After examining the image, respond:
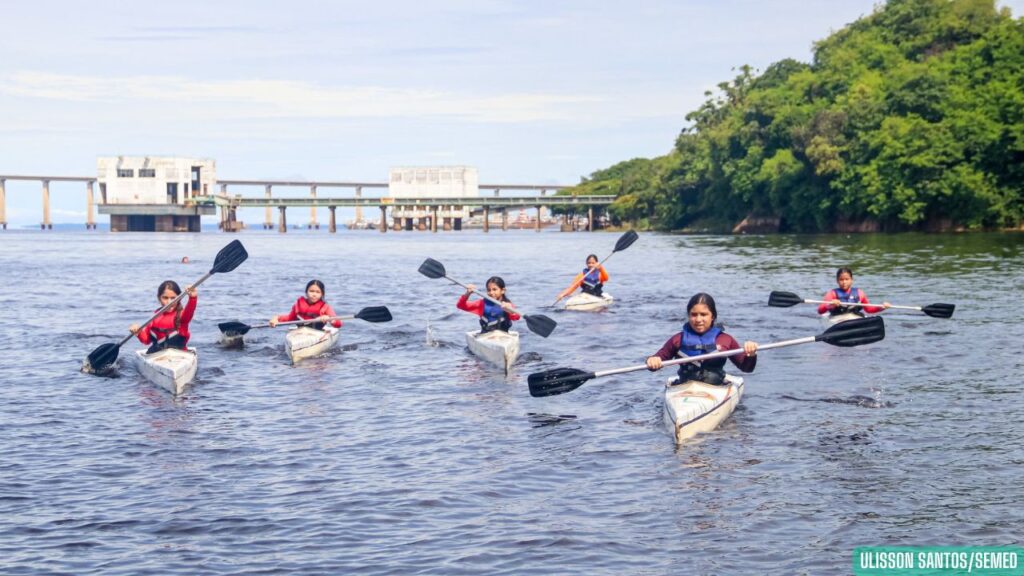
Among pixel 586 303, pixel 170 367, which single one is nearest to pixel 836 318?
pixel 586 303

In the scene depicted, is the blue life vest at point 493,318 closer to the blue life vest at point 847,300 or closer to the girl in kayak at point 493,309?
the girl in kayak at point 493,309

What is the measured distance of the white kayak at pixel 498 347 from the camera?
20.1 metres

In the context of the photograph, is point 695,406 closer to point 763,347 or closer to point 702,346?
point 702,346

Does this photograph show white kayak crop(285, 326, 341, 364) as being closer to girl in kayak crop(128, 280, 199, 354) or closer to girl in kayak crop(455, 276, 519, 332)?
girl in kayak crop(128, 280, 199, 354)

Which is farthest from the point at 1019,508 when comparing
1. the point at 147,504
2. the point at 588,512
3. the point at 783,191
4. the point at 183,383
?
the point at 783,191

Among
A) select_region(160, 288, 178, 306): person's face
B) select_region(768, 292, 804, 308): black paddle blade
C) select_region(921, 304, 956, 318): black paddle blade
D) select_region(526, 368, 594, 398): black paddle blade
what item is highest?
select_region(160, 288, 178, 306): person's face

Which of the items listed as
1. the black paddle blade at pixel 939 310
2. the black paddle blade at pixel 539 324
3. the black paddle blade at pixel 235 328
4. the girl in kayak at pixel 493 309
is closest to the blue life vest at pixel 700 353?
the black paddle blade at pixel 539 324

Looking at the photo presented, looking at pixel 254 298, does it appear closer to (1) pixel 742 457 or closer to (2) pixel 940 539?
(1) pixel 742 457

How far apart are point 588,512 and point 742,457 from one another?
2849mm

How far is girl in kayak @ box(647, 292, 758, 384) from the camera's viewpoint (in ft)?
47.8

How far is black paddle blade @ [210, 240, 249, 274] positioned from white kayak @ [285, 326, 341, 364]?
177 cm

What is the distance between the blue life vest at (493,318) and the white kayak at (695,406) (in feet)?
23.1

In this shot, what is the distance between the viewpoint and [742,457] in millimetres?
13258

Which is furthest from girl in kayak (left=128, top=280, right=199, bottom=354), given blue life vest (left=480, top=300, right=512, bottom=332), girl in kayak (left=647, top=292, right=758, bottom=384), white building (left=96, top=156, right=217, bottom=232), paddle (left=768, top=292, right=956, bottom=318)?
white building (left=96, top=156, right=217, bottom=232)
